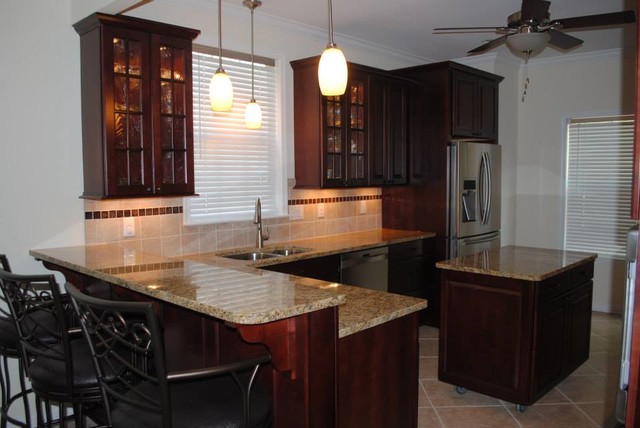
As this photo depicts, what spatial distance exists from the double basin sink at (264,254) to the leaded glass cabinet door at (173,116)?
693 millimetres

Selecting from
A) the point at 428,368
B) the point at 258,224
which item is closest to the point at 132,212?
the point at 258,224

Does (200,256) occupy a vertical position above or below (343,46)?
below

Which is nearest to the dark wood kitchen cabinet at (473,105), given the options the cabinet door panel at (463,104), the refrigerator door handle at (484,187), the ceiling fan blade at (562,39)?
the cabinet door panel at (463,104)

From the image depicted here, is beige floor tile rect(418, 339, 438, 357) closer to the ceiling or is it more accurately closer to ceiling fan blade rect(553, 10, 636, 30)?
ceiling fan blade rect(553, 10, 636, 30)

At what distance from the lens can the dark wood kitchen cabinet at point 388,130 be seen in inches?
191

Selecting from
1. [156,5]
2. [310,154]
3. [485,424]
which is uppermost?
[156,5]

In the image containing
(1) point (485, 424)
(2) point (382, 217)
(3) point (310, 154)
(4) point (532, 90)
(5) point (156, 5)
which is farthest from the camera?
(4) point (532, 90)

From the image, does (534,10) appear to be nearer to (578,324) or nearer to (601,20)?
(601,20)

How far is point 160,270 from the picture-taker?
2.40 metres

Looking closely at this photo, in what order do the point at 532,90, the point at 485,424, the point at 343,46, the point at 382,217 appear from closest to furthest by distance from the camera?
the point at 485,424 < the point at 343,46 < the point at 382,217 < the point at 532,90

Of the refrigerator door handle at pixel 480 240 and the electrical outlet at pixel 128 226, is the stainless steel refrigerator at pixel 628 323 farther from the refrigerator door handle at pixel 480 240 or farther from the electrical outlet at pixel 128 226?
the refrigerator door handle at pixel 480 240

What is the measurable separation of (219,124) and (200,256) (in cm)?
106

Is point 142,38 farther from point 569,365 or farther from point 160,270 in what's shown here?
point 569,365

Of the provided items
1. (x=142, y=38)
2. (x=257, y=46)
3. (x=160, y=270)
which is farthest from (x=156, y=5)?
(x=160, y=270)
